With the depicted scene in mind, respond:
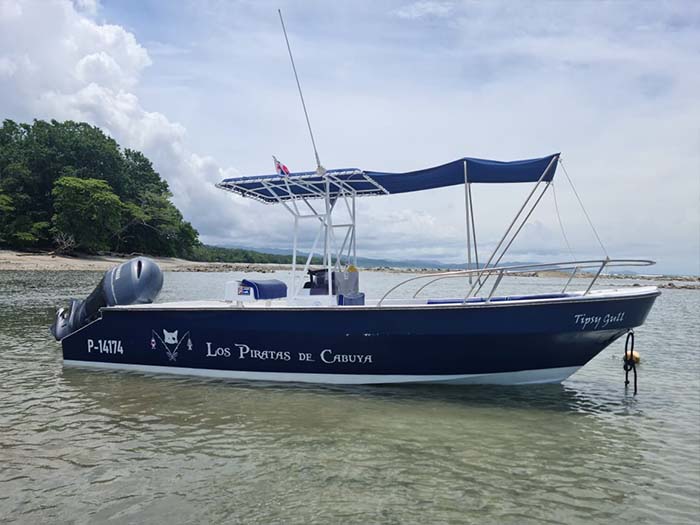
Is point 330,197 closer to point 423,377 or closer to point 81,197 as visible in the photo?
point 423,377

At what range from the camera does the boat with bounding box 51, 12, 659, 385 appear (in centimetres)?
740

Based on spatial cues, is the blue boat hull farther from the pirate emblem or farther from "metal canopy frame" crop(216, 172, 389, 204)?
"metal canopy frame" crop(216, 172, 389, 204)

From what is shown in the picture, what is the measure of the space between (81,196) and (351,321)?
163ft

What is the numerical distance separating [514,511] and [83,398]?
6097 mm

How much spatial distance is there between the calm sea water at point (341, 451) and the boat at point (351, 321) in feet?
1.15

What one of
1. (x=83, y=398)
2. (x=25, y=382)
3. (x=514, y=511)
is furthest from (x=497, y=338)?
(x=25, y=382)

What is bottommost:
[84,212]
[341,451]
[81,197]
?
[341,451]

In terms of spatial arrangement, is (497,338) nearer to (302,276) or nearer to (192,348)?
(302,276)

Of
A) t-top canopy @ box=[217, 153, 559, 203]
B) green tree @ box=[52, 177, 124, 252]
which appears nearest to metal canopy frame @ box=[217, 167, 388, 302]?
t-top canopy @ box=[217, 153, 559, 203]

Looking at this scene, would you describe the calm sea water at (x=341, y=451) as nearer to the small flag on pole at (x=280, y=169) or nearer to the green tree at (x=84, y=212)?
the small flag on pole at (x=280, y=169)

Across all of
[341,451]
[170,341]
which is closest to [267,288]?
[170,341]

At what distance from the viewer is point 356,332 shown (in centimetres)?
779

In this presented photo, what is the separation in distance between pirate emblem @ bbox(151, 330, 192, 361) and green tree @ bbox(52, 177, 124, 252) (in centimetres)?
4530

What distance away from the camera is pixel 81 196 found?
50.1 metres
